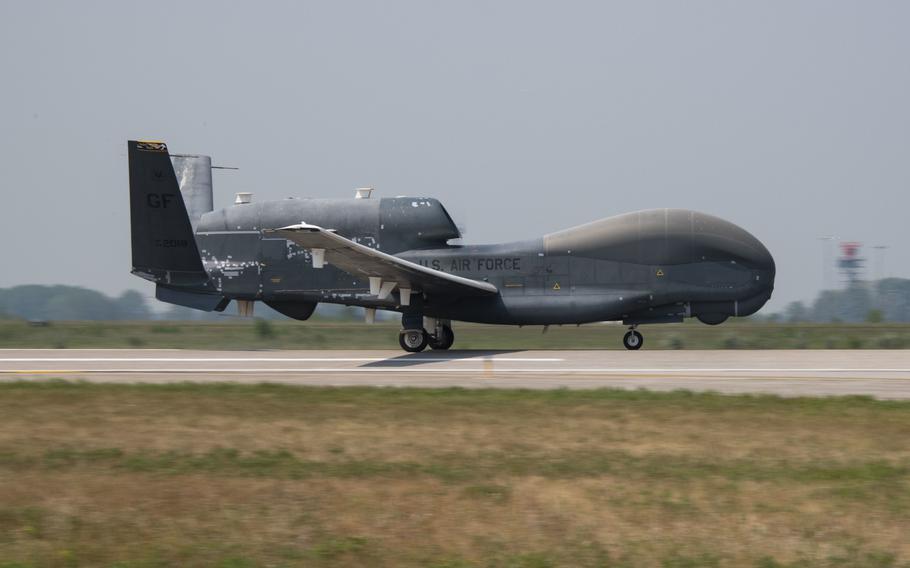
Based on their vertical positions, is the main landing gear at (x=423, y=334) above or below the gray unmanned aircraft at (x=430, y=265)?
below

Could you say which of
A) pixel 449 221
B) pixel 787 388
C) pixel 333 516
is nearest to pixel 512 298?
pixel 449 221

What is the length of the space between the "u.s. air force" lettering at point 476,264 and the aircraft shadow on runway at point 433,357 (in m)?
2.29

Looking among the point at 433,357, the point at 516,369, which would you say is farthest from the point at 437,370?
the point at 433,357

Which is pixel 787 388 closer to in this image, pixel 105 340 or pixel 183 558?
pixel 183 558

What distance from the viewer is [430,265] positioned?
95.1 feet

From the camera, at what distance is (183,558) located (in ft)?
28.9

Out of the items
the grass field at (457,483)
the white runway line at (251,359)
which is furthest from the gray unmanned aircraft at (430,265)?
the grass field at (457,483)

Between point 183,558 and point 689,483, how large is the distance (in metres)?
5.21

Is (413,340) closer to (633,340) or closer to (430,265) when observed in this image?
(430,265)

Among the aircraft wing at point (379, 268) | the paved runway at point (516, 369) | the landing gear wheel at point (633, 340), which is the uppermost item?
the aircraft wing at point (379, 268)

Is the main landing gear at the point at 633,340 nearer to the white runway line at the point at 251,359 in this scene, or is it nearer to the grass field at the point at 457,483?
the white runway line at the point at 251,359

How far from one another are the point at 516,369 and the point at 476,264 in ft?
23.6

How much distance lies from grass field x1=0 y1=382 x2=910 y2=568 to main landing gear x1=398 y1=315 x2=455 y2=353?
12.7 metres

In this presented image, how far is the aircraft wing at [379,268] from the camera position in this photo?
24531mm
